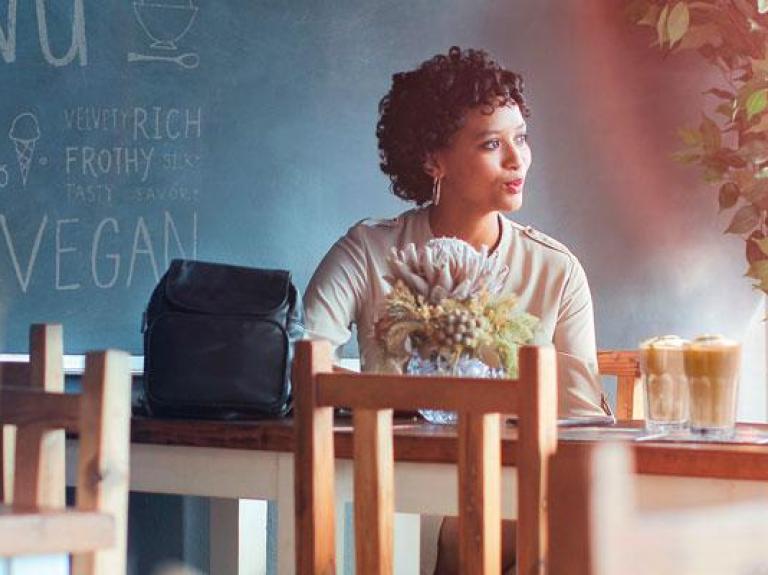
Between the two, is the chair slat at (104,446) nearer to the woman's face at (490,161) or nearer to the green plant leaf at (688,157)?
the woman's face at (490,161)

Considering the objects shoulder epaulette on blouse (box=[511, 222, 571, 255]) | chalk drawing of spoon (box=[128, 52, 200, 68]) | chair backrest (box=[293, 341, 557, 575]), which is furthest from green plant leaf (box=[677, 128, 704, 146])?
chair backrest (box=[293, 341, 557, 575])

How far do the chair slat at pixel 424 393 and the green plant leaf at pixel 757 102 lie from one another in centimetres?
215

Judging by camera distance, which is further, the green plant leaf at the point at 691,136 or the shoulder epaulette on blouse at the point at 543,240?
the green plant leaf at the point at 691,136

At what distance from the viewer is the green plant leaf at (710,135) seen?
3949 mm

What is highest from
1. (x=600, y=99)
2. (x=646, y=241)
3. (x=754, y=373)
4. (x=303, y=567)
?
(x=600, y=99)

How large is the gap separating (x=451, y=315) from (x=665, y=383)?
0.38 metres

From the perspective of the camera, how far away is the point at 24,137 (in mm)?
3326

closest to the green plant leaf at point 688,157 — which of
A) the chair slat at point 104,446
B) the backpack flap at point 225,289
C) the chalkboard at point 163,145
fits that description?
the chalkboard at point 163,145

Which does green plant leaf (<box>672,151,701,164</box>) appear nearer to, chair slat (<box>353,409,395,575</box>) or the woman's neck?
the woman's neck

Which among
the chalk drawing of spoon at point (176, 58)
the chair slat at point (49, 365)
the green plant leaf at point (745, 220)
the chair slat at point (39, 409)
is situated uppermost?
the chalk drawing of spoon at point (176, 58)

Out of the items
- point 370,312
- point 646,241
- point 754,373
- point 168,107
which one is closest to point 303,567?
point 370,312

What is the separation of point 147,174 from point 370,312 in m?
0.55

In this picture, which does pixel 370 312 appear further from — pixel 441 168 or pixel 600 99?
pixel 600 99

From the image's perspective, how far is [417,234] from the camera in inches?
140
